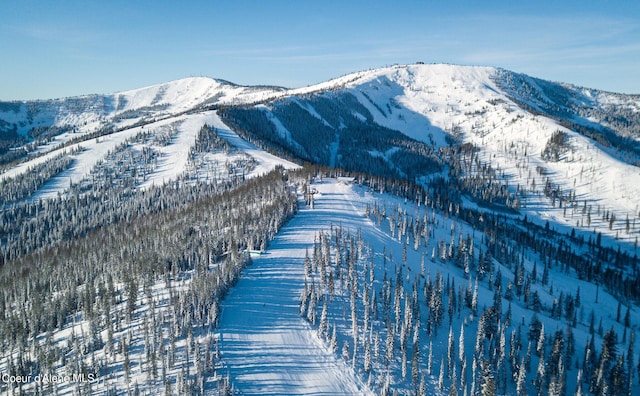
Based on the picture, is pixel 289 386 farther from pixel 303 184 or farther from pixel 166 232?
pixel 303 184

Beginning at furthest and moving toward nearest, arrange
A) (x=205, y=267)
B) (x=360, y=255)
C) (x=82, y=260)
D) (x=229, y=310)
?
(x=82, y=260)
(x=360, y=255)
(x=205, y=267)
(x=229, y=310)

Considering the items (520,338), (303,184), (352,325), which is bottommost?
(520,338)

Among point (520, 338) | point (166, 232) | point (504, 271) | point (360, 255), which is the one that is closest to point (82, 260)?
point (166, 232)

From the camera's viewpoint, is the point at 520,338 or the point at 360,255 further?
the point at 360,255

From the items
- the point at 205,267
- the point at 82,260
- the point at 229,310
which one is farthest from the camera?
the point at 82,260

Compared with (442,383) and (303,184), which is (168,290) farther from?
(303,184)

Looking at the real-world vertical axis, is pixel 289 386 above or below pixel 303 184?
below
